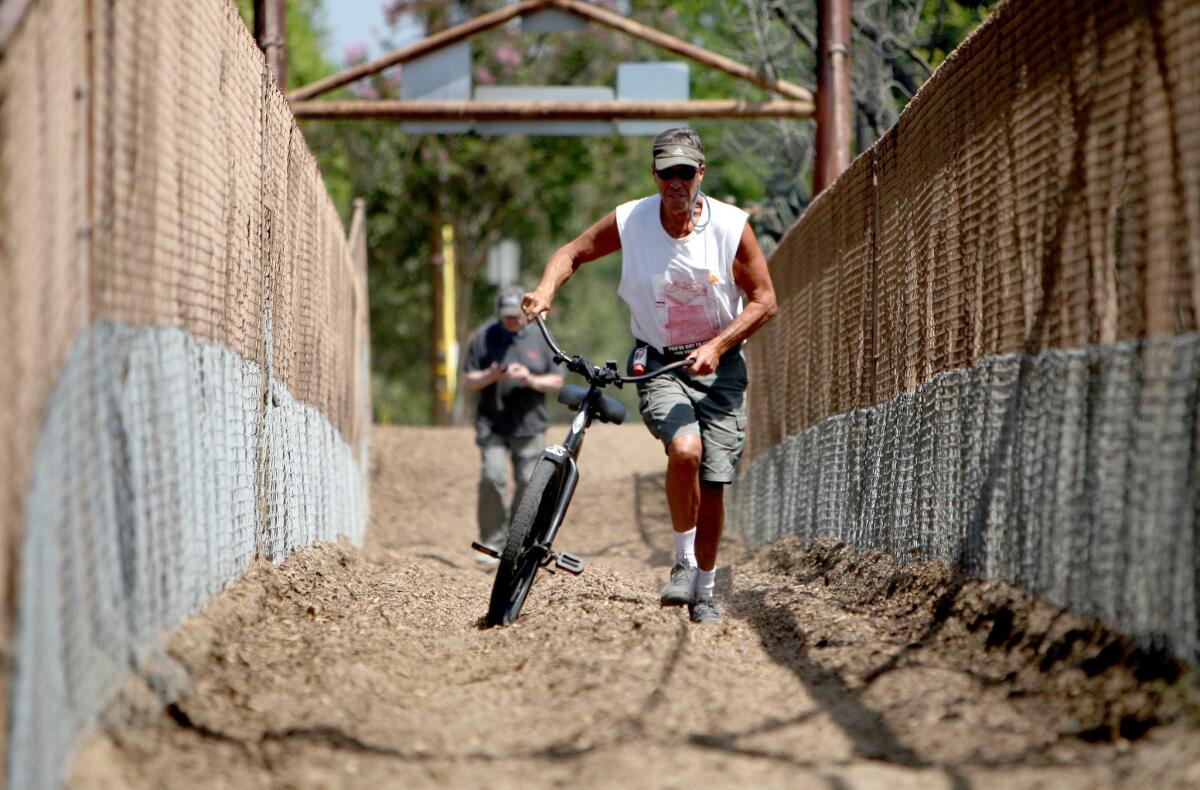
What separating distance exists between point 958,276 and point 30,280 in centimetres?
350

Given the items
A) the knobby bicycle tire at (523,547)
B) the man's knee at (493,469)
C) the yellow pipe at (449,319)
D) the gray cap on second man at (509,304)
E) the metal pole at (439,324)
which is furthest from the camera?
the metal pole at (439,324)

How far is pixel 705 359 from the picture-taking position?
19.1ft

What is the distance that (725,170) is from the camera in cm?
2809

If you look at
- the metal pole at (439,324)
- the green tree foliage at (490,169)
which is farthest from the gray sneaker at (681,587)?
the metal pole at (439,324)

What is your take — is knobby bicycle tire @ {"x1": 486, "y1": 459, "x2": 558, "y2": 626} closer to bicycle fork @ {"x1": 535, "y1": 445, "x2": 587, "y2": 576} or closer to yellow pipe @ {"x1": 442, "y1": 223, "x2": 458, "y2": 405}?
bicycle fork @ {"x1": 535, "y1": 445, "x2": 587, "y2": 576}

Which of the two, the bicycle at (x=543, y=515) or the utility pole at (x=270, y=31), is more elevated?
the utility pole at (x=270, y=31)

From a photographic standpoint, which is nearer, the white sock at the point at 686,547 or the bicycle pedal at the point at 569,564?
the bicycle pedal at the point at 569,564

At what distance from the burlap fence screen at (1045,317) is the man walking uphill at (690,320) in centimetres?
74

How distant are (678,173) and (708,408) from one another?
975 mm

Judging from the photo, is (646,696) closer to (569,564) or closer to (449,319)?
(569,564)

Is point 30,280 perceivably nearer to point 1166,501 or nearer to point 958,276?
point 1166,501

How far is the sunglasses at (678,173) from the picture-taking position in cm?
Result: 595

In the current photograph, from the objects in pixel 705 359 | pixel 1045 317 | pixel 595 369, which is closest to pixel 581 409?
pixel 595 369

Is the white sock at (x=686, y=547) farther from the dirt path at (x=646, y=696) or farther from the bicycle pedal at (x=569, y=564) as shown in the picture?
the bicycle pedal at (x=569, y=564)
